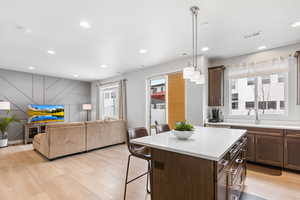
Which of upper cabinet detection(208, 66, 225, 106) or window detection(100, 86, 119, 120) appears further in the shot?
window detection(100, 86, 119, 120)

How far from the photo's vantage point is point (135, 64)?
500 centimetres

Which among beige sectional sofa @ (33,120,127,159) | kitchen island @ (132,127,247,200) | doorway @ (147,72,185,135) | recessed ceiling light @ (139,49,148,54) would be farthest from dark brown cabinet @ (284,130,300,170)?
beige sectional sofa @ (33,120,127,159)

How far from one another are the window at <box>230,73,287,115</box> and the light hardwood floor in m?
1.47

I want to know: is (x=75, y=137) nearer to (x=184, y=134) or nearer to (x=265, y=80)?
(x=184, y=134)

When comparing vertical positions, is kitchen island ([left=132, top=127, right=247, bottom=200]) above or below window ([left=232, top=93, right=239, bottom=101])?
below

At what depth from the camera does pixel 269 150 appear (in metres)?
3.21

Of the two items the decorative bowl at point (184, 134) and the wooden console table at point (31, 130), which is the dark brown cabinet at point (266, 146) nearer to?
the decorative bowl at point (184, 134)

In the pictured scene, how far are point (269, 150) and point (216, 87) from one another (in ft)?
6.34

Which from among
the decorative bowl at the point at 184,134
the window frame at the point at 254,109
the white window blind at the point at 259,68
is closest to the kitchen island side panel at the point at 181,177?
the decorative bowl at the point at 184,134

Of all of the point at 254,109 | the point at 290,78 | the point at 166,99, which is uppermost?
the point at 290,78

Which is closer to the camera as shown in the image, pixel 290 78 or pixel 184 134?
pixel 184 134

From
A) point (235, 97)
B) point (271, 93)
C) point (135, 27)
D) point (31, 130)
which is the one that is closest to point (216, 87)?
point (235, 97)

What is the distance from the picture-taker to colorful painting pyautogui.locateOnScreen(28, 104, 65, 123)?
19.1 ft

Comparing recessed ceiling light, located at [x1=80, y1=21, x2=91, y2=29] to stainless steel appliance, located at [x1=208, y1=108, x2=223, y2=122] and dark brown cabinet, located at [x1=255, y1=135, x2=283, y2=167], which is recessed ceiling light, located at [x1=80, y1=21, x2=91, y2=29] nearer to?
stainless steel appliance, located at [x1=208, y1=108, x2=223, y2=122]
